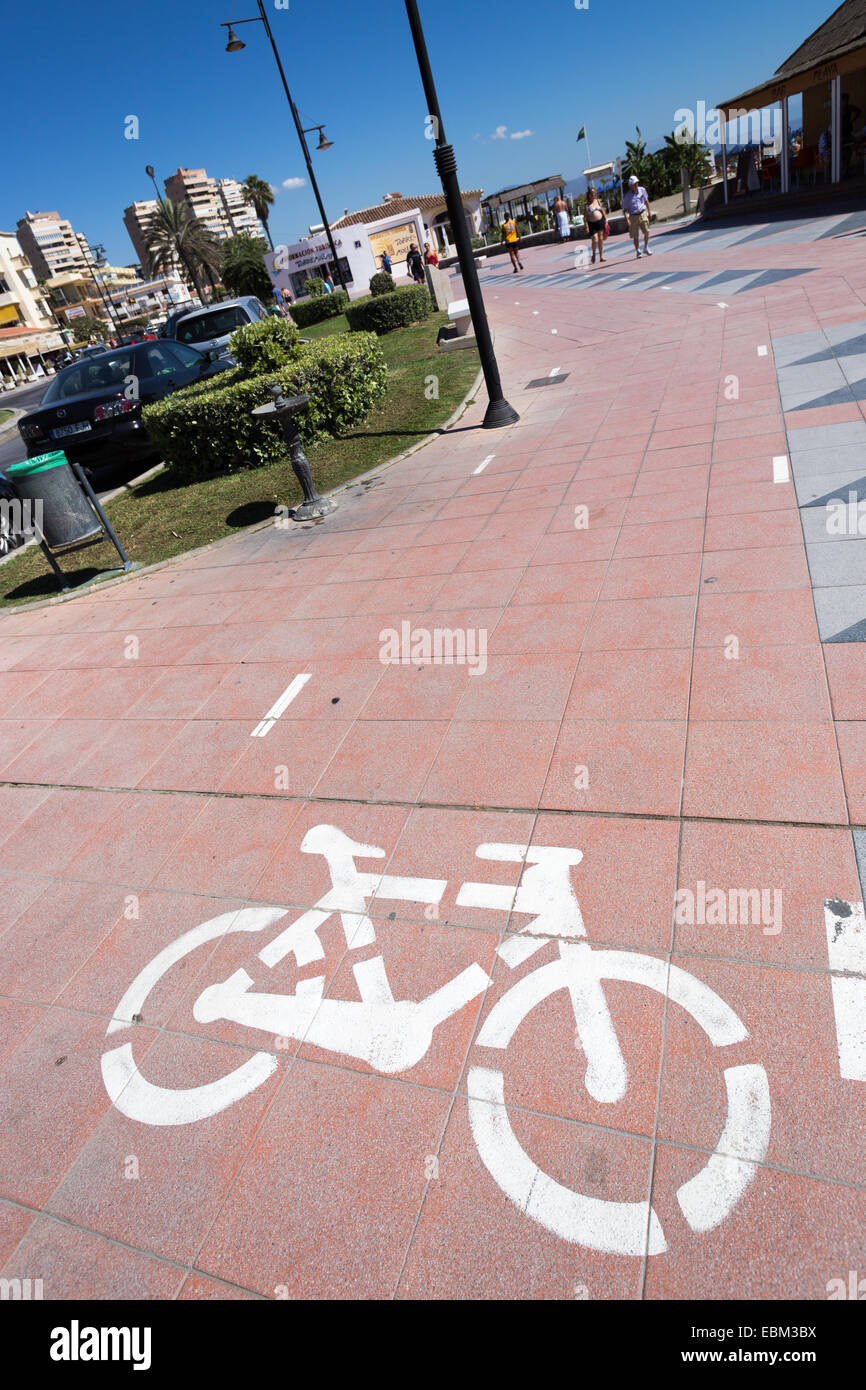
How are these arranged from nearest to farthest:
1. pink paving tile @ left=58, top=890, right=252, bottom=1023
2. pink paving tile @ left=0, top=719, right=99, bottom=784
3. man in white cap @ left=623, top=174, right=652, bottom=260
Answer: pink paving tile @ left=58, top=890, right=252, bottom=1023 < pink paving tile @ left=0, top=719, right=99, bottom=784 < man in white cap @ left=623, top=174, right=652, bottom=260

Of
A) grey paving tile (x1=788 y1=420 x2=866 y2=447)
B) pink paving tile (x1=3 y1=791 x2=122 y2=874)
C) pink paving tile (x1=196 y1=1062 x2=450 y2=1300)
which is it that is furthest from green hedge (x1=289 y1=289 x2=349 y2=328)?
pink paving tile (x1=196 y1=1062 x2=450 y2=1300)

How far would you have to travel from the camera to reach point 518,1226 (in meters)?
2.07

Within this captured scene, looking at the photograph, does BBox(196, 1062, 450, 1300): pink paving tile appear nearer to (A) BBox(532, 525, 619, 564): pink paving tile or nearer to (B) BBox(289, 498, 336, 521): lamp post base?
(A) BBox(532, 525, 619, 564): pink paving tile

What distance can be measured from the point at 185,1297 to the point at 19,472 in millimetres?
7345

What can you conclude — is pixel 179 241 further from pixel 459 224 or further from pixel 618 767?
pixel 618 767

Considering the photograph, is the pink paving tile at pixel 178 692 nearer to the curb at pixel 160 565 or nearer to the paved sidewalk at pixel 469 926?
the paved sidewalk at pixel 469 926

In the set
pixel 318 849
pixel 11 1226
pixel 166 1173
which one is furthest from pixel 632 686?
pixel 11 1226

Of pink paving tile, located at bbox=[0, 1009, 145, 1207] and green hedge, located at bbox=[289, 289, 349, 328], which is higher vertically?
green hedge, located at bbox=[289, 289, 349, 328]

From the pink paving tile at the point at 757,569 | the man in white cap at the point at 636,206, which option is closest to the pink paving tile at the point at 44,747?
the pink paving tile at the point at 757,569

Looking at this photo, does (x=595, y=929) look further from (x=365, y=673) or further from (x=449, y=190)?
(x=449, y=190)

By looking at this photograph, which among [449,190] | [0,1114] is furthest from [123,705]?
[449,190]

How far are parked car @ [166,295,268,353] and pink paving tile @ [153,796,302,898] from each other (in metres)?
13.5

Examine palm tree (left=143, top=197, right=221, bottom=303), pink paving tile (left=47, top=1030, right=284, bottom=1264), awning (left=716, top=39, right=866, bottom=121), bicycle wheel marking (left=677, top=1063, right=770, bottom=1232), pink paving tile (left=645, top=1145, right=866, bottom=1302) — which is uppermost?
palm tree (left=143, top=197, right=221, bottom=303)

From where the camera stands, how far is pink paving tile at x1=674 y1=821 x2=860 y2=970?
258cm
